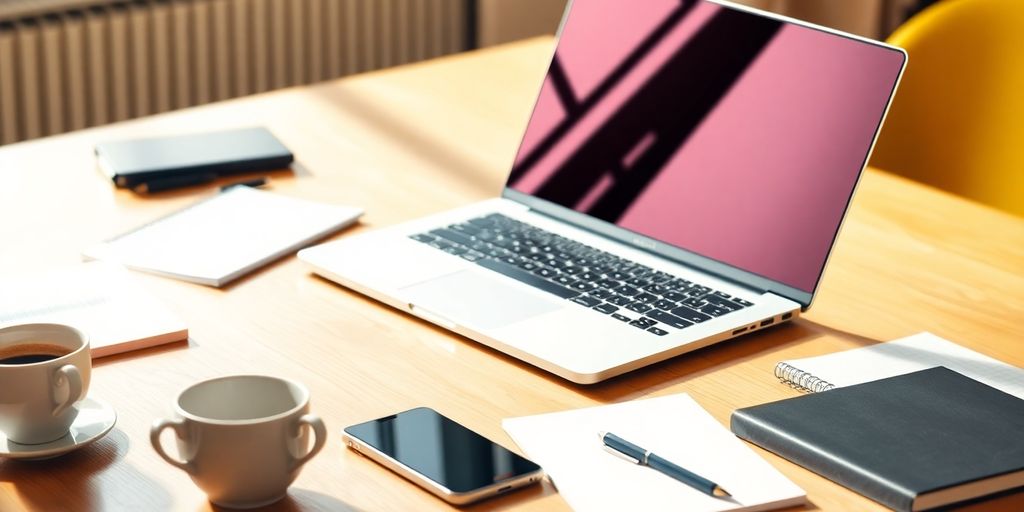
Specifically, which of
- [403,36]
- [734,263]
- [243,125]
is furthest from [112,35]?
[734,263]

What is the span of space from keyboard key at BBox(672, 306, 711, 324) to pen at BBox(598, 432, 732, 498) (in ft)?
0.71

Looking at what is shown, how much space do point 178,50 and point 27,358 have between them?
207 centimetres

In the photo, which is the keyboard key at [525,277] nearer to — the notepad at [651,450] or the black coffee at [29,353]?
the notepad at [651,450]

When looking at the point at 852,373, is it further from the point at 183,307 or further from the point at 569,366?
the point at 183,307

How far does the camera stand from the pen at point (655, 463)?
2.79 ft

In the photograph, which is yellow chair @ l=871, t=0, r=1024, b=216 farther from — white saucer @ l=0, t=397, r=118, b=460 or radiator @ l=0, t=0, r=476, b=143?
radiator @ l=0, t=0, r=476, b=143

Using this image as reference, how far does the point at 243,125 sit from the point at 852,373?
2.99 ft

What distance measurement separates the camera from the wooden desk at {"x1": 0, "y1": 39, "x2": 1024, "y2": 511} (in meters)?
0.88

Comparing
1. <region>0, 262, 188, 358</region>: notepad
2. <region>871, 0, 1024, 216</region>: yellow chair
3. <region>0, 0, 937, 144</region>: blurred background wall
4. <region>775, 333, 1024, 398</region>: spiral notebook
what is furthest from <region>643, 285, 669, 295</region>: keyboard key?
<region>0, 0, 937, 144</region>: blurred background wall

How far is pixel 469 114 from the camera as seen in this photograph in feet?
5.72

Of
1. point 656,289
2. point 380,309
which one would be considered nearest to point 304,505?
point 380,309

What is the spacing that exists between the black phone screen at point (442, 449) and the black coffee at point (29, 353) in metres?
0.21

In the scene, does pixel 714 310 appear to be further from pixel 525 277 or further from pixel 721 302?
pixel 525 277

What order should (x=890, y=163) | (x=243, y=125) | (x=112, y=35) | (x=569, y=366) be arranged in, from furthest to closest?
(x=112, y=35)
(x=890, y=163)
(x=243, y=125)
(x=569, y=366)
